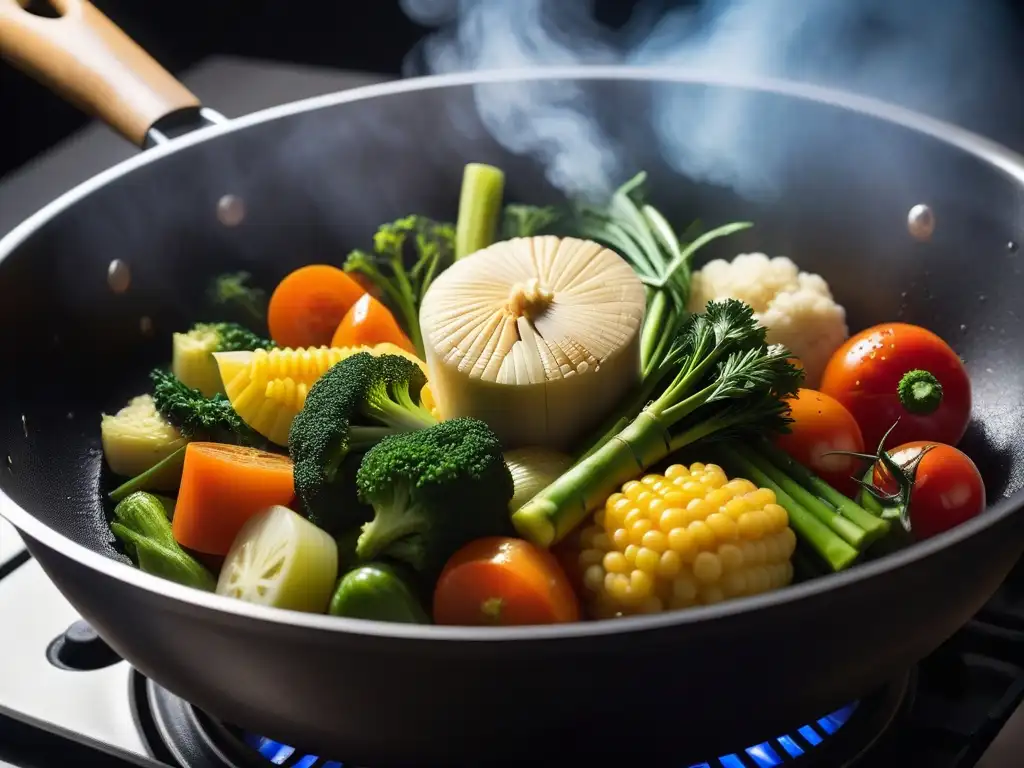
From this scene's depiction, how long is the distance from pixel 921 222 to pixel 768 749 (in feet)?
2.60

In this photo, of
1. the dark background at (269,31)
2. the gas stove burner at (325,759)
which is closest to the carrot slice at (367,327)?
the gas stove burner at (325,759)

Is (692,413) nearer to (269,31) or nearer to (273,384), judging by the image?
(273,384)

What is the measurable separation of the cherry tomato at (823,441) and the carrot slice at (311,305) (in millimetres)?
661

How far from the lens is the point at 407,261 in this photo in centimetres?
170

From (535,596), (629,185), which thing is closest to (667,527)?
(535,596)

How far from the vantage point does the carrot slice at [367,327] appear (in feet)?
4.76

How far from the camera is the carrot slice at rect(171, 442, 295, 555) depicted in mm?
1158

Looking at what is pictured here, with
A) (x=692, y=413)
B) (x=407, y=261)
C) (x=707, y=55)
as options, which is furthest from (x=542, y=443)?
(x=707, y=55)

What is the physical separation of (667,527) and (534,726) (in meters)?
0.25

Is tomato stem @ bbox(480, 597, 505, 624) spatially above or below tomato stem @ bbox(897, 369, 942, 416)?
below

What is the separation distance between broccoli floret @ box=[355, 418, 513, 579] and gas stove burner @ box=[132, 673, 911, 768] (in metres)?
0.22

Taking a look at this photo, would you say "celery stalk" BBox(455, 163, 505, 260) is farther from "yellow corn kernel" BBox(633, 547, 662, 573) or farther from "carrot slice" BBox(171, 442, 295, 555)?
"yellow corn kernel" BBox(633, 547, 662, 573)

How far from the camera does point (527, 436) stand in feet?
4.09

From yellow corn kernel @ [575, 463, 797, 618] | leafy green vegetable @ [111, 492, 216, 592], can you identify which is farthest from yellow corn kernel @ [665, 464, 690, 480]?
leafy green vegetable @ [111, 492, 216, 592]
